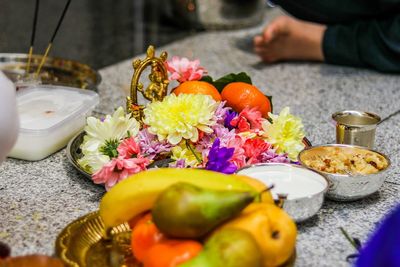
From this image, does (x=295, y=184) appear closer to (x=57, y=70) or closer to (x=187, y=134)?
(x=187, y=134)

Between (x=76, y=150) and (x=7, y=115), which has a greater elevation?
(x=7, y=115)

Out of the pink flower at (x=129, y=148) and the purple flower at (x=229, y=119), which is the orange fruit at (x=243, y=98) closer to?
the purple flower at (x=229, y=119)

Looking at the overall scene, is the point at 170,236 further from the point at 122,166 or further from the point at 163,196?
the point at 122,166

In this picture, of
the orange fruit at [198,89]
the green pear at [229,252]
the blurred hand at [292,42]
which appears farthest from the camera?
the blurred hand at [292,42]

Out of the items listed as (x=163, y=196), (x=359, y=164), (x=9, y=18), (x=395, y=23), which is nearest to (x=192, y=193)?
(x=163, y=196)

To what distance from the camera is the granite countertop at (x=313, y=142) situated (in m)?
0.97

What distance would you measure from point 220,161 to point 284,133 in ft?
0.48

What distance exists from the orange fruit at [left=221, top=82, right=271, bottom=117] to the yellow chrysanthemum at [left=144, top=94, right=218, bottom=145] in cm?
10

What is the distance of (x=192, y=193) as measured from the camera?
790 mm

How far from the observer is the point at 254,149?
1.09m

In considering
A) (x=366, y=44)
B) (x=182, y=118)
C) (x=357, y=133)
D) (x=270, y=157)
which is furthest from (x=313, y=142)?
(x=366, y=44)

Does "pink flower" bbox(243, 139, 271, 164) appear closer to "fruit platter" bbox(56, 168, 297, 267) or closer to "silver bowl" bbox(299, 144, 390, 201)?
"silver bowl" bbox(299, 144, 390, 201)

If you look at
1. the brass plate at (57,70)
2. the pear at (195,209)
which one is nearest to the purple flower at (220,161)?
the pear at (195,209)

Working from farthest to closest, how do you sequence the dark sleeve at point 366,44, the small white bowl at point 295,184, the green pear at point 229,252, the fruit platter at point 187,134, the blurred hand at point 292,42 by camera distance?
1. the blurred hand at point 292,42
2. the dark sleeve at point 366,44
3. the fruit platter at point 187,134
4. the small white bowl at point 295,184
5. the green pear at point 229,252
